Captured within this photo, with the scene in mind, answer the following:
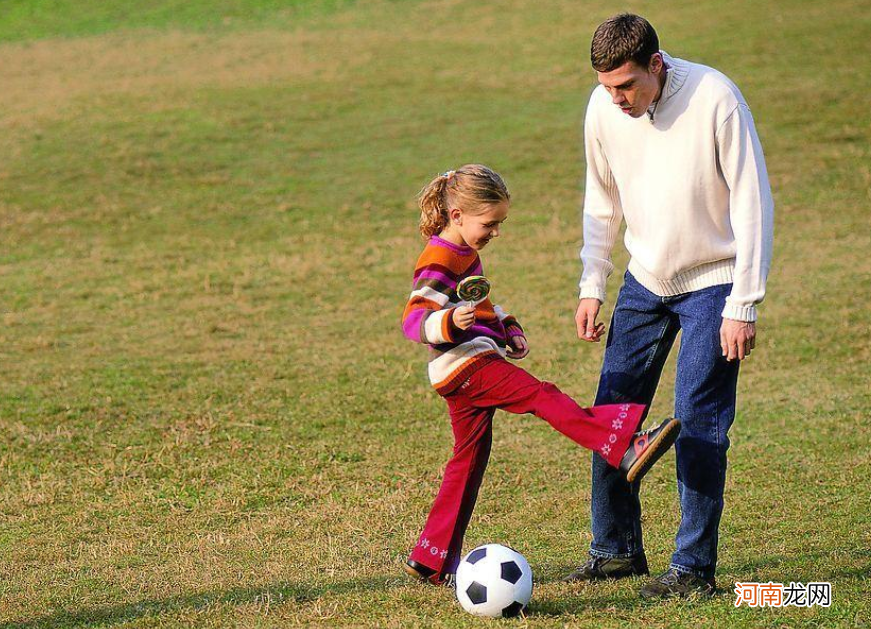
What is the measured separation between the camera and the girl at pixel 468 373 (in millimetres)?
4500

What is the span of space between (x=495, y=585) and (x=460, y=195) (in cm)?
161

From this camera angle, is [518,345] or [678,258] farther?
[518,345]

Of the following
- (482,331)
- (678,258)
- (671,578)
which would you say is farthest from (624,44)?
(671,578)

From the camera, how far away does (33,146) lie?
1930 centimetres

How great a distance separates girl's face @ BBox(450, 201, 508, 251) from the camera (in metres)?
4.65

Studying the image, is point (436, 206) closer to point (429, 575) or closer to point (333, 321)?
point (429, 575)

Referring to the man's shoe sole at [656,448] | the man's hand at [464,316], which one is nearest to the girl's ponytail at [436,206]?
the man's hand at [464,316]

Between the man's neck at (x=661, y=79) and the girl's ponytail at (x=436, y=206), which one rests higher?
the man's neck at (x=661, y=79)

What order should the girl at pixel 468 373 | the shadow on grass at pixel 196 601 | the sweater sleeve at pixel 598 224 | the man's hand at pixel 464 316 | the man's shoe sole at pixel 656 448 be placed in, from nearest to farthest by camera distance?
the man's shoe sole at pixel 656 448 < the man's hand at pixel 464 316 < the girl at pixel 468 373 < the shadow on grass at pixel 196 601 < the sweater sleeve at pixel 598 224

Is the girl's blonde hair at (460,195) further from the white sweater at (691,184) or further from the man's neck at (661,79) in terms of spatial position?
the man's neck at (661,79)

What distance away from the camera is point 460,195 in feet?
15.3

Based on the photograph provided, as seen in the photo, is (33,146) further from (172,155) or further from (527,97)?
(527,97)

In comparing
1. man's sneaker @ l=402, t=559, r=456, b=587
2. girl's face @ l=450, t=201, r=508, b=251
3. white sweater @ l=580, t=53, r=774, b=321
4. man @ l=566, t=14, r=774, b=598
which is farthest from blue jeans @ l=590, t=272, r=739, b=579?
man's sneaker @ l=402, t=559, r=456, b=587

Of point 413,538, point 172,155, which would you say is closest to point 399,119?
point 172,155
